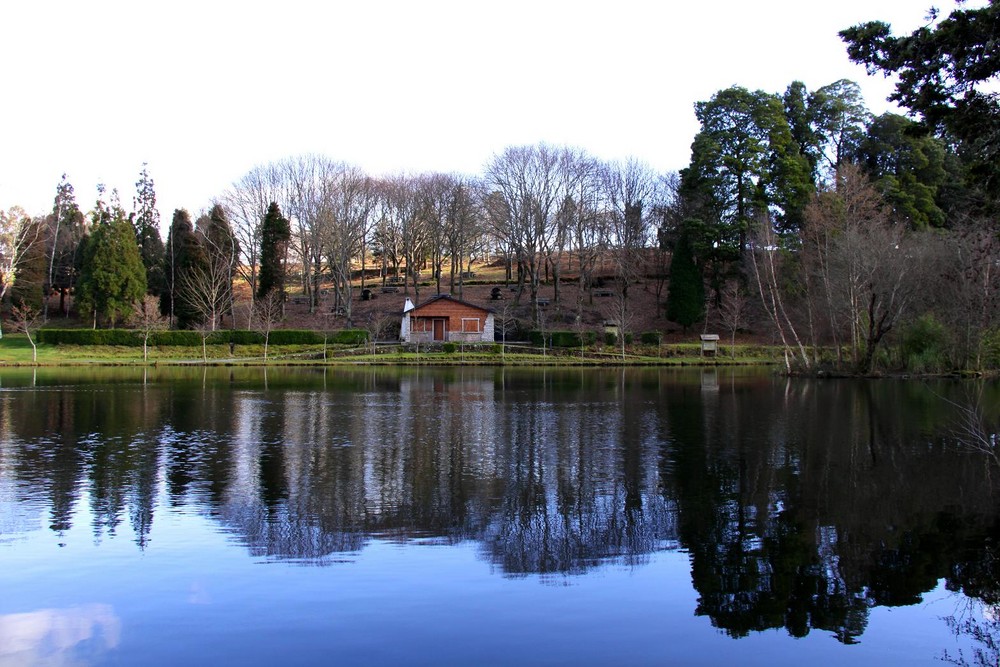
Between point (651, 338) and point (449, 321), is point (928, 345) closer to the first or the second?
point (651, 338)

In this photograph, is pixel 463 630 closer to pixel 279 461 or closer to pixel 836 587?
pixel 836 587

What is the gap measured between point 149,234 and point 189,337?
2048 centimetres

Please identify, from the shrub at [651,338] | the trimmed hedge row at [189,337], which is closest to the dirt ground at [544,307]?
the shrub at [651,338]

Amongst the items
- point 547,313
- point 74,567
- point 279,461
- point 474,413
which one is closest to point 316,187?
point 547,313

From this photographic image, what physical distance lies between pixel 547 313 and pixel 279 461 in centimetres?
5047

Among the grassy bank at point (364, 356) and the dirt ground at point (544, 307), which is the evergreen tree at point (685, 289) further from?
the grassy bank at point (364, 356)

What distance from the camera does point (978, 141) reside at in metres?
12.0

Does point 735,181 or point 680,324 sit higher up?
point 735,181

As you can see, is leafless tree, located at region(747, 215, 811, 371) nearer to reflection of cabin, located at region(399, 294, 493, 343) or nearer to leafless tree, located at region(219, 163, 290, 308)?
reflection of cabin, located at region(399, 294, 493, 343)

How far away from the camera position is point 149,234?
242ft

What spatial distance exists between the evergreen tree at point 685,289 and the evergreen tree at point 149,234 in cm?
4005

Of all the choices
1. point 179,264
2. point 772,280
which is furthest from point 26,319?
point 772,280

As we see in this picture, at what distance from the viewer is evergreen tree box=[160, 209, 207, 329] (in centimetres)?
6319

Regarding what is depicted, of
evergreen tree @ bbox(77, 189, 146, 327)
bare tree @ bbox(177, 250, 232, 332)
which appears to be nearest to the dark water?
bare tree @ bbox(177, 250, 232, 332)
